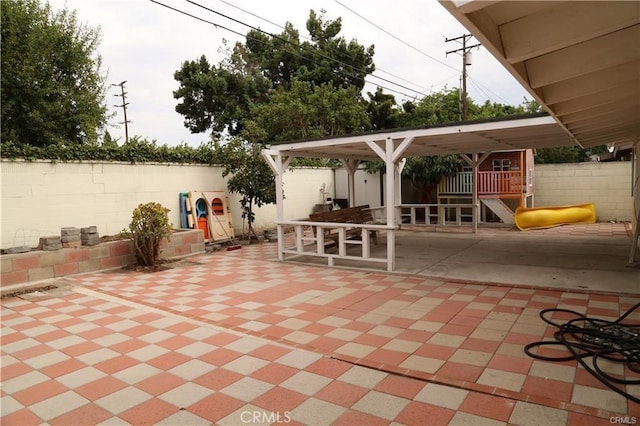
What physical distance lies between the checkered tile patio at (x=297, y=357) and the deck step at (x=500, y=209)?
8315mm

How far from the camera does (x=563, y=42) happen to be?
7.02 ft

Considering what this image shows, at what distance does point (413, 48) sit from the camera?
16.1 metres

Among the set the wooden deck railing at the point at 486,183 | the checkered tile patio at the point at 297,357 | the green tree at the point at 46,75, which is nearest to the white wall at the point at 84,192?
the green tree at the point at 46,75

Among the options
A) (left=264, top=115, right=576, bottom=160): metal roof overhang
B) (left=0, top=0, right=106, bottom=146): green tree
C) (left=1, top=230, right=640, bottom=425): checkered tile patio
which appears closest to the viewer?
(left=1, top=230, right=640, bottom=425): checkered tile patio

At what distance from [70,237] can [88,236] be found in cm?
32

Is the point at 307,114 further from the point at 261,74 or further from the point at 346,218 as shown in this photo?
the point at 346,218

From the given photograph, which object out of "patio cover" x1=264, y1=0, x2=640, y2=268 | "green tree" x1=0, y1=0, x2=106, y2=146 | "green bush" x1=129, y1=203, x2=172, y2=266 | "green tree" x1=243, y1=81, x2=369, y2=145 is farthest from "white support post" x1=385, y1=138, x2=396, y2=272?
"green tree" x1=243, y1=81, x2=369, y2=145

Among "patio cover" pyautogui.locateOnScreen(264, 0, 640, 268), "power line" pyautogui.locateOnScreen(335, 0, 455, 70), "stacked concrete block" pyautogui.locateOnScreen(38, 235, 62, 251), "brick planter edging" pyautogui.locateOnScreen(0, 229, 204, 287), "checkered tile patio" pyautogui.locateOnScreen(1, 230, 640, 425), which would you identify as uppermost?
"power line" pyautogui.locateOnScreen(335, 0, 455, 70)

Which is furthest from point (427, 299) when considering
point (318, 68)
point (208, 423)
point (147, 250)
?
point (318, 68)

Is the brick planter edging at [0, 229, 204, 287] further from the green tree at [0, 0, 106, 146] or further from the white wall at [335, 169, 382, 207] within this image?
the white wall at [335, 169, 382, 207]

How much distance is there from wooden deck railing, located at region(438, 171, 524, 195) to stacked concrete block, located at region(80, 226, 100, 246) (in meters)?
10.7

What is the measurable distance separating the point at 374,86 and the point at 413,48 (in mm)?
4775

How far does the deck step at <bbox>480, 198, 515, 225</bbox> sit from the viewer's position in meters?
12.9

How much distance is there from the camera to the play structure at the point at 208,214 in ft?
30.1
